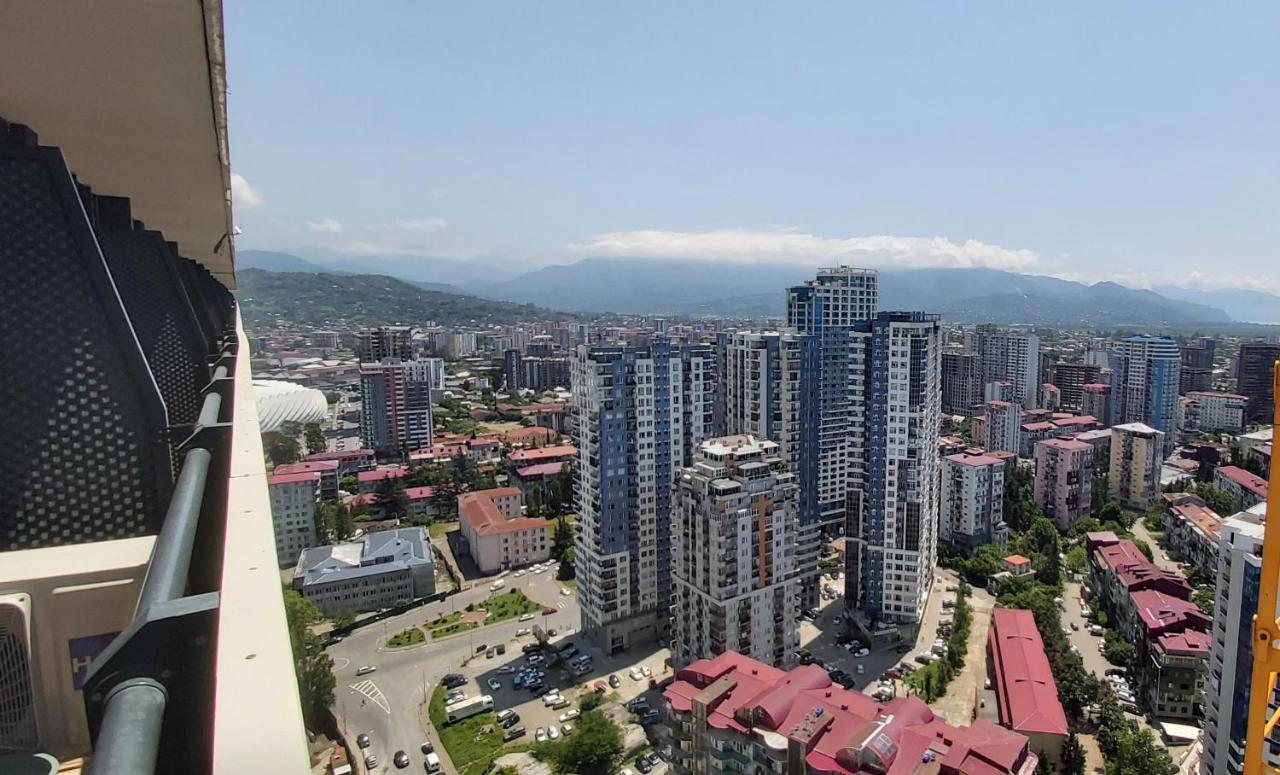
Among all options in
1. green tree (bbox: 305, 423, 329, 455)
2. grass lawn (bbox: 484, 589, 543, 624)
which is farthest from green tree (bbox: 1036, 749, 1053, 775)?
green tree (bbox: 305, 423, 329, 455)

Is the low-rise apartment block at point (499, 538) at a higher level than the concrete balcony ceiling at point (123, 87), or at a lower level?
lower

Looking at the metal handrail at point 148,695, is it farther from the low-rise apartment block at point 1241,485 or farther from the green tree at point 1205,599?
the low-rise apartment block at point 1241,485

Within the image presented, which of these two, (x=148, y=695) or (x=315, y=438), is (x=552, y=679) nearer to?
(x=148, y=695)

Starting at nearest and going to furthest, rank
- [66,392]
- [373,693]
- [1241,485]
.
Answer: [66,392], [373,693], [1241,485]

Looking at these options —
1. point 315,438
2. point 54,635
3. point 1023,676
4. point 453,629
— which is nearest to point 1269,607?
point 54,635

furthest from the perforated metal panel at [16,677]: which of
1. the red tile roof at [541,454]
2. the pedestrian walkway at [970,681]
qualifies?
the red tile roof at [541,454]

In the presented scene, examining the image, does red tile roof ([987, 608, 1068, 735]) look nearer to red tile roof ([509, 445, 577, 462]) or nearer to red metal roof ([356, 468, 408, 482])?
red tile roof ([509, 445, 577, 462])
